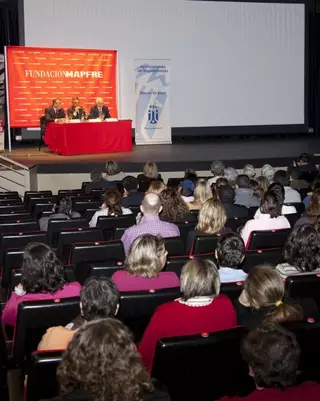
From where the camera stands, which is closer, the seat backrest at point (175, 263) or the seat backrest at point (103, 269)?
the seat backrest at point (103, 269)

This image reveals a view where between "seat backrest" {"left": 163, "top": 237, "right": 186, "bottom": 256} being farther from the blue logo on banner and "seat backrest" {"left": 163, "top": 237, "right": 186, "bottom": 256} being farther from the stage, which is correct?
the blue logo on banner

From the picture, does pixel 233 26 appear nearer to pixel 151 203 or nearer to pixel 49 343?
pixel 151 203

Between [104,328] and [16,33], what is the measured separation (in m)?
13.5

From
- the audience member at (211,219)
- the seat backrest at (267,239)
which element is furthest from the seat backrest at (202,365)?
the audience member at (211,219)

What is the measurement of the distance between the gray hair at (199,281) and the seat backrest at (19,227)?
2.91 metres

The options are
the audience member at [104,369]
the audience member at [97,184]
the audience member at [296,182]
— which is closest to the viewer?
the audience member at [104,369]

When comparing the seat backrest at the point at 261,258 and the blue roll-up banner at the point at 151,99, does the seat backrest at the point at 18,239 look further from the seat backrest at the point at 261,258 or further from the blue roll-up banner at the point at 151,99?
the blue roll-up banner at the point at 151,99

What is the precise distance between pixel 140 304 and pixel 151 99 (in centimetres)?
1165

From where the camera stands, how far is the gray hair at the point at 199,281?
2902 mm

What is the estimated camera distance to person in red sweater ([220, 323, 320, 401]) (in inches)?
76.6

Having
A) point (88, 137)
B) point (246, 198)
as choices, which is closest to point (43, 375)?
point (246, 198)

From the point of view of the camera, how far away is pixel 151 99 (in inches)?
567

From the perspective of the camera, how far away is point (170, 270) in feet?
13.2

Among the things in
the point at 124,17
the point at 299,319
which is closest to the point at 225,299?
the point at 299,319
